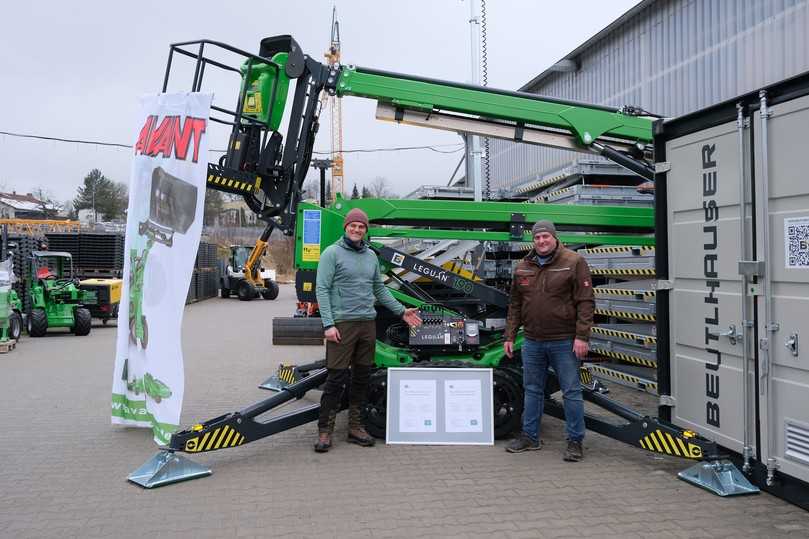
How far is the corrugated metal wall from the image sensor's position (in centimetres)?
833

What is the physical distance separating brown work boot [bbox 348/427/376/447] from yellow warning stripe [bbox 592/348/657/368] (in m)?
3.70

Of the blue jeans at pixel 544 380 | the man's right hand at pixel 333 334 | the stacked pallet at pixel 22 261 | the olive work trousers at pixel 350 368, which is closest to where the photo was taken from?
the blue jeans at pixel 544 380

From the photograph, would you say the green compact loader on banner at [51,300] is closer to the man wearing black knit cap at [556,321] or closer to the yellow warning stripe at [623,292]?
the yellow warning stripe at [623,292]

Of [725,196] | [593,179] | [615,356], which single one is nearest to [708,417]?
[725,196]

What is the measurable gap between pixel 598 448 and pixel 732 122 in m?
2.80

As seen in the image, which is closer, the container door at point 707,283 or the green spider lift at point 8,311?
the container door at point 707,283

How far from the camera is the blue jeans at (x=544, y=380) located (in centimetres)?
496

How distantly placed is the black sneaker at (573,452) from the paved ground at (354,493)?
79mm

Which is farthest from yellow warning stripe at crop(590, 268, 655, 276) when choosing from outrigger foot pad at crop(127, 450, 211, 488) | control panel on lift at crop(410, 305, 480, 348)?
outrigger foot pad at crop(127, 450, 211, 488)

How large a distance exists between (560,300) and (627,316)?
10.5 ft

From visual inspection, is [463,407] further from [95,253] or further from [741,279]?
[95,253]

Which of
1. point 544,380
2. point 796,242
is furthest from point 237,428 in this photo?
point 796,242

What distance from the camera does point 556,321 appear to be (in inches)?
194

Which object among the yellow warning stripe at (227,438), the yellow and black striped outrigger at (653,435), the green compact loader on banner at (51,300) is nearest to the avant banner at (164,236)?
the yellow warning stripe at (227,438)
